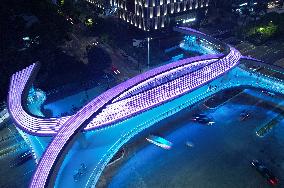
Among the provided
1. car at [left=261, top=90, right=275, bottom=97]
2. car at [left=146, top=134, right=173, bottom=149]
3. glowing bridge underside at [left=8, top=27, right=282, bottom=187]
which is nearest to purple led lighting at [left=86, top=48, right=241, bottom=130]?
glowing bridge underside at [left=8, top=27, right=282, bottom=187]

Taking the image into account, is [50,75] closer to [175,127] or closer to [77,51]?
[77,51]

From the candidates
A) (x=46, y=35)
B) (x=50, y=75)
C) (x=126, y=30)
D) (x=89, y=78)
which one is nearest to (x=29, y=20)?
(x=46, y=35)

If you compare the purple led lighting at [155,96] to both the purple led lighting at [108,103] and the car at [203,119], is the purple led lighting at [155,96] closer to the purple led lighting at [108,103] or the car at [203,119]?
the purple led lighting at [108,103]

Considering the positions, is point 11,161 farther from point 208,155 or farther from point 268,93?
point 268,93

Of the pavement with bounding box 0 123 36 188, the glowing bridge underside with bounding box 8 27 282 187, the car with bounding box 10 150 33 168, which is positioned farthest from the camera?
the car with bounding box 10 150 33 168

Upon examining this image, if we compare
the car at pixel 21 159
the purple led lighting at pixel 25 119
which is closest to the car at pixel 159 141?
the purple led lighting at pixel 25 119

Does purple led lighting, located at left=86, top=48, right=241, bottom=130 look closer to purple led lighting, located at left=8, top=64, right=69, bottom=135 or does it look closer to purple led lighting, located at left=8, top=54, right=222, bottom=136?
purple led lighting, located at left=8, top=54, right=222, bottom=136
